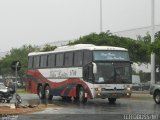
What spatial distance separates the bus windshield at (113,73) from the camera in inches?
1185

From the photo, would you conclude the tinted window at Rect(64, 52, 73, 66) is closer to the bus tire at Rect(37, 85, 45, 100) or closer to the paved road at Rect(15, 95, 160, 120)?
the bus tire at Rect(37, 85, 45, 100)

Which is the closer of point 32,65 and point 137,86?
point 32,65

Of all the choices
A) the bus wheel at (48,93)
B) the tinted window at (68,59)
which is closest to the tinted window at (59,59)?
the tinted window at (68,59)

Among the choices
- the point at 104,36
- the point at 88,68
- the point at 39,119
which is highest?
the point at 104,36

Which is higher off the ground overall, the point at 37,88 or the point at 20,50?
the point at 20,50

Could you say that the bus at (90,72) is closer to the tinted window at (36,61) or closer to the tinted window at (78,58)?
the tinted window at (78,58)

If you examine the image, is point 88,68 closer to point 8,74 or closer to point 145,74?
point 145,74

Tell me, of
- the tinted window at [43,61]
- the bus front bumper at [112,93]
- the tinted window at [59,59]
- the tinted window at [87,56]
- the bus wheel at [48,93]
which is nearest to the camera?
the bus front bumper at [112,93]

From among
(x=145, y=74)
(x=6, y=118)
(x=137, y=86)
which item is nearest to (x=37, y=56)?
(x=6, y=118)

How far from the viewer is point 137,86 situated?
68188mm

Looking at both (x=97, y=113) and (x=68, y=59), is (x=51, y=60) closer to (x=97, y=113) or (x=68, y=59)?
(x=68, y=59)

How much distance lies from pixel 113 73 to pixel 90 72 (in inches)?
55.1

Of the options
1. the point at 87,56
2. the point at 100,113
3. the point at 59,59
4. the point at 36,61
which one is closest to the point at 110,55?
the point at 87,56

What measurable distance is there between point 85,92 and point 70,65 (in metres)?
2.78
